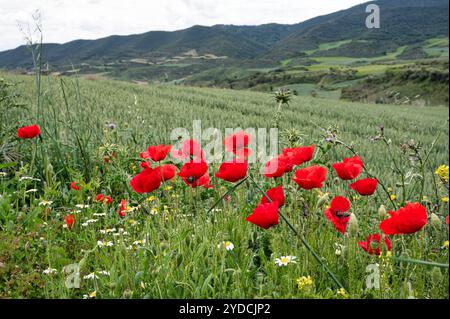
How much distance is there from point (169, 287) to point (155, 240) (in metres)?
0.42

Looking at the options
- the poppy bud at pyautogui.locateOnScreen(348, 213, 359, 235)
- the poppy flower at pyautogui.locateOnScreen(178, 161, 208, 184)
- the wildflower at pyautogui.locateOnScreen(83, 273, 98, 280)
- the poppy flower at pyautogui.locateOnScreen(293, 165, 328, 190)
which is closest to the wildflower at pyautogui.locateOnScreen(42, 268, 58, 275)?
the wildflower at pyautogui.locateOnScreen(83, 273, 98, 280)

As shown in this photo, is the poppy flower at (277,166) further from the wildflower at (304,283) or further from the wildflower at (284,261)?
the wildflower at (304,283)

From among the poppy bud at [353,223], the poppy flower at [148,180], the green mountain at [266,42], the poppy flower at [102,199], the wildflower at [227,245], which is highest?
the green mountain at [266,42]

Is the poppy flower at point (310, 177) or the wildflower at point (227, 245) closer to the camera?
the poppy flower at point (310, 177)

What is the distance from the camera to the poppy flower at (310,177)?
149 centimetres

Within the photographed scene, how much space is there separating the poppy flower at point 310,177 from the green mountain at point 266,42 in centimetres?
2171

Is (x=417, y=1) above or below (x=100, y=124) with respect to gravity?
above

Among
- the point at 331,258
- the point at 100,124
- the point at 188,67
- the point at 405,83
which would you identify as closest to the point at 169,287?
the point at 331,258

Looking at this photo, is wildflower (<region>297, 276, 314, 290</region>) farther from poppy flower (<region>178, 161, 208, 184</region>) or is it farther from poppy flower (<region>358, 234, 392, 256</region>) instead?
poppy flower (<region>178, 161, 208, 184</region>)

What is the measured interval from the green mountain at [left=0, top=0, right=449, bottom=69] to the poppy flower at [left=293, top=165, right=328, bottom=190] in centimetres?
2171

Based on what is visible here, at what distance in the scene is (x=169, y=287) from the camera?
1.52 m

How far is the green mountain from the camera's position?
74.5 meters

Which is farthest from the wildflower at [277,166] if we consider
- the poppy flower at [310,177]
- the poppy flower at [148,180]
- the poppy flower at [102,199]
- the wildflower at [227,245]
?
the poppy flower at [102,199]
